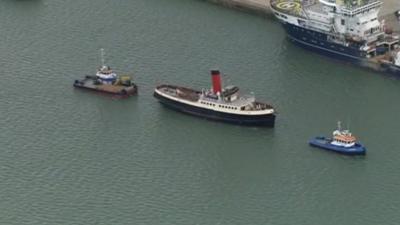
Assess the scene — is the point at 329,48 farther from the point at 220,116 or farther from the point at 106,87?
the point at 106,87

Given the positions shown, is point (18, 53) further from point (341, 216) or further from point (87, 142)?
point (341, 216)

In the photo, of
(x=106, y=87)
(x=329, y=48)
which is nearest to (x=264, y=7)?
(x=329, y=48)

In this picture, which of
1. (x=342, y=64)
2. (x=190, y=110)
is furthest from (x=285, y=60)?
(x=190, y=110)

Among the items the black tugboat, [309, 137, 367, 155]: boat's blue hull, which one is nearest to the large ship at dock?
[309, 137, 367, 155]: boat's blue hull

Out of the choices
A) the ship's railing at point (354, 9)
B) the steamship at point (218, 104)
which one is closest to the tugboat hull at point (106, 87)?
the steamship at point (218, 104)

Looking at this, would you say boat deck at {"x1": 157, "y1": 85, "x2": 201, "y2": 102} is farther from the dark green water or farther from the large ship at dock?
the large ship at dock
